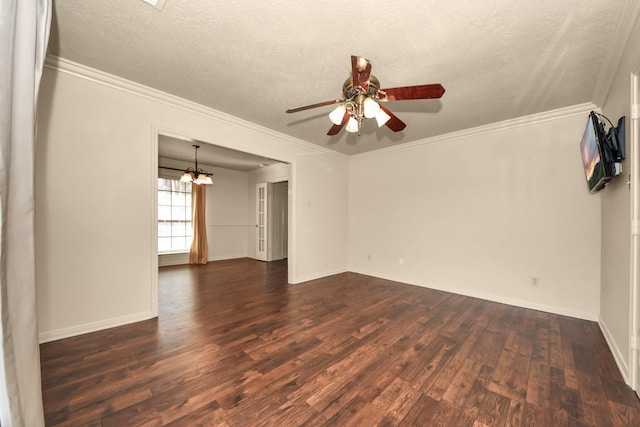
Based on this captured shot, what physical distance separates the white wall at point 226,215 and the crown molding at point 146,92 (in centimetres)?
362

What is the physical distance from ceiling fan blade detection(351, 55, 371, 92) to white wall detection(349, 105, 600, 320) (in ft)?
9.88

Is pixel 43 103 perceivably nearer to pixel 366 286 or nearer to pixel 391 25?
pixel 391 25

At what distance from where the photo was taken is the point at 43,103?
2.34 meters

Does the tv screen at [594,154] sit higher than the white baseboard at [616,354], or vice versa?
the tv screen at [594,154]

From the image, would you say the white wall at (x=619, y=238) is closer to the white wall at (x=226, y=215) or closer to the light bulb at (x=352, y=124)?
the light bulb at (x=352, y=124)

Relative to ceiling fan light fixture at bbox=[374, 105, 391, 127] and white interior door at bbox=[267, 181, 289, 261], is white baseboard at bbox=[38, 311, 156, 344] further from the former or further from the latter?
white interior door at bbox=[267, 181, 289, 261]

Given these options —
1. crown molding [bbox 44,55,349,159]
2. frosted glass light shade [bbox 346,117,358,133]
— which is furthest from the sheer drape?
frosted glass light shade [bbox 346,117,358,133]

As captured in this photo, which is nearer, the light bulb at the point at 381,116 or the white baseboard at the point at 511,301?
the light bulb at the point at 381,116

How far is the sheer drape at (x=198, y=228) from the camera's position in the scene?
21.3 feet

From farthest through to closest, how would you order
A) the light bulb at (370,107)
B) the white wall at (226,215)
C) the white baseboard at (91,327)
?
the white wall at (226,215)
the white baseboard at (91,327)
the light bulb at (370,107)

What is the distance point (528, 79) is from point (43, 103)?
4692mm

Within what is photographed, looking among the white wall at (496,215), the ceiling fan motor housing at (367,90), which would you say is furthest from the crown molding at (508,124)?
the ceiling fan motor housing at (367,90)

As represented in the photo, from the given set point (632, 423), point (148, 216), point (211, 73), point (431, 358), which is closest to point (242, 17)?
point (211, 73)

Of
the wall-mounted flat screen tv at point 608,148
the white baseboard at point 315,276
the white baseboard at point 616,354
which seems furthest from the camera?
the white baseboard at point 315,276
